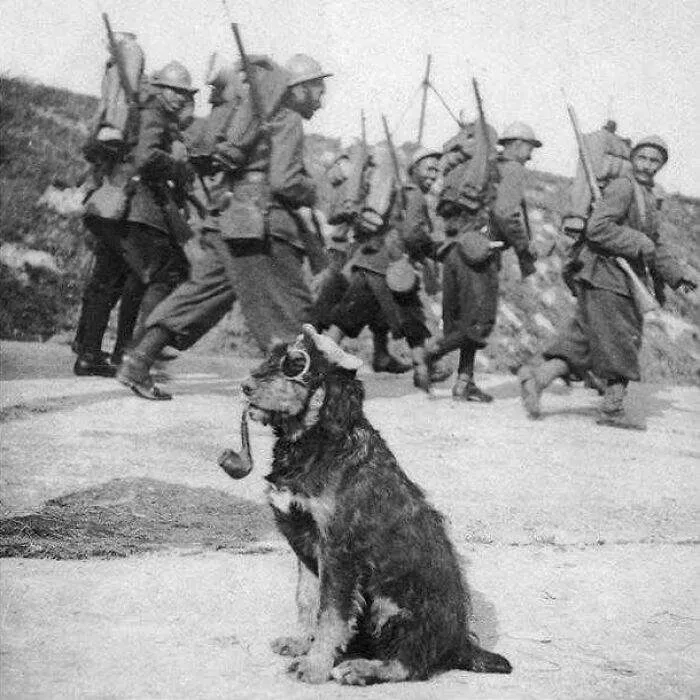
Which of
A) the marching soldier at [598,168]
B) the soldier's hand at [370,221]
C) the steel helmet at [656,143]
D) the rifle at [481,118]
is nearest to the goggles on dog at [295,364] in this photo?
the marching soldier at [598,168]

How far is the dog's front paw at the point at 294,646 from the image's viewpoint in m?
3.07

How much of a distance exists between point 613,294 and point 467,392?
58.5 inches

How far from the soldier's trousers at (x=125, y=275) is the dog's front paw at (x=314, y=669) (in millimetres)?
5085

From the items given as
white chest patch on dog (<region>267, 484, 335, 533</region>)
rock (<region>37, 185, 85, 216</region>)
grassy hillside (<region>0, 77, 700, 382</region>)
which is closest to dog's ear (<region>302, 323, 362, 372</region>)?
white chest patch on dog (<region>267, 484, 335, 533</region>)

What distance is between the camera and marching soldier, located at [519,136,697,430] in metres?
7.70

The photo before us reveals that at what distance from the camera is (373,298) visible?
9258 millimetres

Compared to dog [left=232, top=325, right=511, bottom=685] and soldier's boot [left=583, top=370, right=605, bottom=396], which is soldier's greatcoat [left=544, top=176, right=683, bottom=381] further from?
dog [left=232, top=325, right=511, bottom=685]

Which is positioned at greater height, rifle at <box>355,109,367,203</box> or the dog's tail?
rifle at <box>355,109,367,203</box>

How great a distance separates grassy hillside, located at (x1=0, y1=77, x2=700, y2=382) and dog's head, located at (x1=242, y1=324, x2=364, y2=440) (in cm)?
675

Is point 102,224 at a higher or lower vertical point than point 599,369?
higher

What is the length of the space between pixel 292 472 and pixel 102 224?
16.3 ft

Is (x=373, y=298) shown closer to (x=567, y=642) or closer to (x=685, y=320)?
(x=567, y=642)

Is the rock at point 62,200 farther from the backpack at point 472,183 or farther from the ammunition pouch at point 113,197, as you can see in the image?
the backpack at point 472,183

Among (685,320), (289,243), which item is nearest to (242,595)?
(289,243)
